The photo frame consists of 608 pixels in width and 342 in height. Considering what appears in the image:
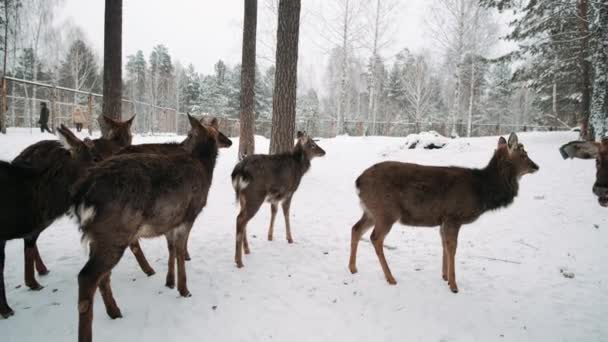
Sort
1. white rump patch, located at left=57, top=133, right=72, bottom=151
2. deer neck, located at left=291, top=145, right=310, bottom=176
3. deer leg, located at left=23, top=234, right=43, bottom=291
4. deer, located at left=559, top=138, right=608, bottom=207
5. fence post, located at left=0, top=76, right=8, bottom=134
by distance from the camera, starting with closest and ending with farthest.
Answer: deer, located at left=559, top=138, right=608, bottom=207 → deer leg, located at left=23, top=234, right=43, bottom=291 → white rump patch, located at left=57, top=133, right=72, bottom=151 → deer neck, located at left=291, top=145, right=310, bottom=176 → fence post, located at left=0, top=76, right=8, bottom=134

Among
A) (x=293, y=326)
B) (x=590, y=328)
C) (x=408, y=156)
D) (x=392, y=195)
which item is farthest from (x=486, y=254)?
(x=408, y=156)

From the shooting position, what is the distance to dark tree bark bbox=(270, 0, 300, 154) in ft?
28.6

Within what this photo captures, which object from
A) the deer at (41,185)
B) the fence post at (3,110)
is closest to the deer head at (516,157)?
the deer at (41,185)

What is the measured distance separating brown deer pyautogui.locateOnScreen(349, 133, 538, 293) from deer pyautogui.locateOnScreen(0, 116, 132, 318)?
3441 millimetres

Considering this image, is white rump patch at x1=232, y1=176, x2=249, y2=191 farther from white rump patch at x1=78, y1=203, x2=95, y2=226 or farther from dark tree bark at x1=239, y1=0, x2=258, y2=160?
dark tree bark at x1=239, y1=0, x2=258, y2=160

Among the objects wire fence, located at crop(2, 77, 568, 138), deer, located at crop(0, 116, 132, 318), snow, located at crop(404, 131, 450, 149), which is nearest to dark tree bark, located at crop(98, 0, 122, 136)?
deer, located at crop(0, 116, 132, 318)

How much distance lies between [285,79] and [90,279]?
23.8 ft

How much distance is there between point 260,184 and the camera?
193 inches

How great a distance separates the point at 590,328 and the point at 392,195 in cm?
234

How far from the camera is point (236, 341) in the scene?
2.86 metres

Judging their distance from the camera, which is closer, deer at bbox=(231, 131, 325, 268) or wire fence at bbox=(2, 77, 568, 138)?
deer at bbox=(231, 131, 325, 268)

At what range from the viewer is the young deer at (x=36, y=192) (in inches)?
119

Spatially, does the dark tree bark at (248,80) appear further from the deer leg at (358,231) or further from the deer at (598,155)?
the deer at (598,155)

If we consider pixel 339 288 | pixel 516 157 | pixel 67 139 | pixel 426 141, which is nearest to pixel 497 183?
pixel 516 157
